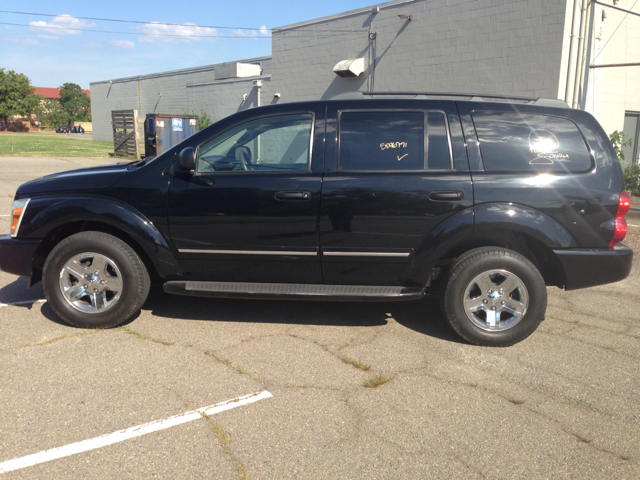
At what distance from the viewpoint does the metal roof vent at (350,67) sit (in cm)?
1653

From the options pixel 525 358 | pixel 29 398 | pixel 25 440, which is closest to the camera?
pixel 25 440

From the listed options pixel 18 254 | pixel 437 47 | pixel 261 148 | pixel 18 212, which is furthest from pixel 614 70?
pixel 18 254

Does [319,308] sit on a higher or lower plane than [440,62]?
lower

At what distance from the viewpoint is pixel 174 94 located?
31.5 meters

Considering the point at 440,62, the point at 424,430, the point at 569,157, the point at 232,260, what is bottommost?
the point at 424,430

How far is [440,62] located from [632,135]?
5276mm

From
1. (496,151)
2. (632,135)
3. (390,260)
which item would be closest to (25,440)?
(390,260)

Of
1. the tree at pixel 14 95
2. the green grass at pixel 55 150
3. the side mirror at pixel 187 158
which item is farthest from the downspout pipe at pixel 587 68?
the tree at pixel 14 95

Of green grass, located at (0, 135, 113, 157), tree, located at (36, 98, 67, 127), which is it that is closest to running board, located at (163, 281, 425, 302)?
green grass, located at (0, 135, 113, 157)

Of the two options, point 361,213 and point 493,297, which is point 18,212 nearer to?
point 361,213

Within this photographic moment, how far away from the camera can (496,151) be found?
4.45m

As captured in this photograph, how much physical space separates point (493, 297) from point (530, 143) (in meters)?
1.27

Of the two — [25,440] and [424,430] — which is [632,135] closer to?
[424,430]

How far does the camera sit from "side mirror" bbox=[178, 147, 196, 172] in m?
4.37
